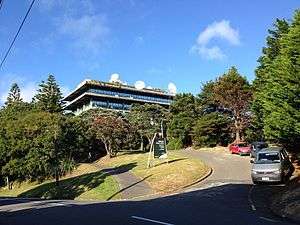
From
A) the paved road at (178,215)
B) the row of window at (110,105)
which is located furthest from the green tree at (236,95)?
the row of window at (110,105)

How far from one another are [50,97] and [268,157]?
74789mm

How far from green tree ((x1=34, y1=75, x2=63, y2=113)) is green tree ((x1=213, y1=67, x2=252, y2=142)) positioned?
39.6m

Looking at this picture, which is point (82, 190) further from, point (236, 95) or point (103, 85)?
point (103, 85)

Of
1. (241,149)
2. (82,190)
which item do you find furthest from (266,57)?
(82,190)

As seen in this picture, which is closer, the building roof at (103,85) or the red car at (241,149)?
the red car at (241,149)

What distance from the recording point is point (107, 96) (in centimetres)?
12362

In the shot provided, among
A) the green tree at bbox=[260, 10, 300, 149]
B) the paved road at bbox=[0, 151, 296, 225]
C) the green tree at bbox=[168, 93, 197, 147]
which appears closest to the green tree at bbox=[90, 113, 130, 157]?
the green tree at bbox=[168, 93, 197, 147]

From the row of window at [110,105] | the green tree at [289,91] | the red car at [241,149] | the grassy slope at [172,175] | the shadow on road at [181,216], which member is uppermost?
the row of window at [110,105]

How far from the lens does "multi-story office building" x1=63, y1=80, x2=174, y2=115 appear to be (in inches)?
4825

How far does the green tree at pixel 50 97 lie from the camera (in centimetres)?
9738

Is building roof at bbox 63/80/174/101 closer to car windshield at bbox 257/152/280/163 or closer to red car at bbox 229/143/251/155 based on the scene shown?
red car at bbox 229/143/251/155

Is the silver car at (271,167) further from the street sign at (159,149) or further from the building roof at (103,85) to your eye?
the building roof at (103,85)

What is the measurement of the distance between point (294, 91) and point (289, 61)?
2.34m

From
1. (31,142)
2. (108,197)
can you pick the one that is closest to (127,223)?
(108,197)
